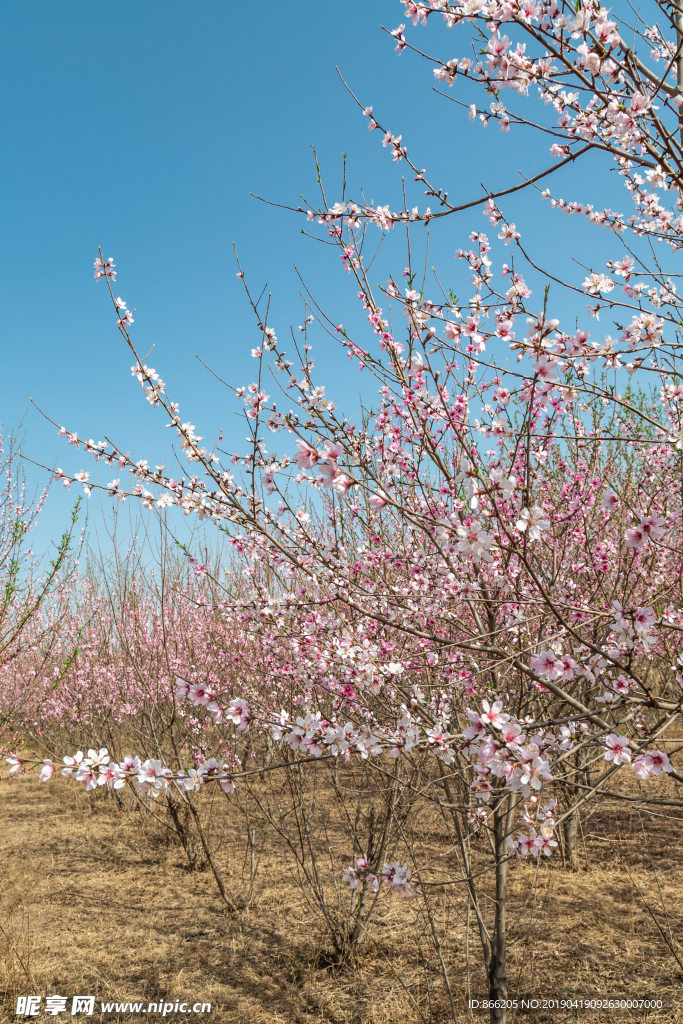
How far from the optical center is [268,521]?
3662 mm

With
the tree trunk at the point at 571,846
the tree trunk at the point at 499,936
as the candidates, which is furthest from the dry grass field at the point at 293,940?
the tree trunk at the point at 499,936

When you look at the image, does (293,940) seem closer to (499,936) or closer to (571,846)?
(499,936)

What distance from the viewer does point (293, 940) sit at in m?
4.64

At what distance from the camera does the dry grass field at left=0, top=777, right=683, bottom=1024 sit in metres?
3.83

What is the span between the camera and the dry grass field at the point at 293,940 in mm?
3834

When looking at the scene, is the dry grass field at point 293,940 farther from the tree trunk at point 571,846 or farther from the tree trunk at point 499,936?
the tree trunk at point 499,936

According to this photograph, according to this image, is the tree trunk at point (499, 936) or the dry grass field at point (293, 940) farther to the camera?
the dry grass field at point (293, 940)

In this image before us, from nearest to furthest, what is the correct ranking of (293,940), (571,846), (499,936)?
(499,936) → (293,940) → (571,846)

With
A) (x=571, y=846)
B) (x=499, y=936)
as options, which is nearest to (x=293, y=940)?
(x=499, y=936)

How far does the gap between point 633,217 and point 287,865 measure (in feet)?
22.0

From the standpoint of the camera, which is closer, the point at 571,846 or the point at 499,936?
the point at 499,936

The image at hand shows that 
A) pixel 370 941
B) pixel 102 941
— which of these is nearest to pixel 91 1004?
pixel 102 941

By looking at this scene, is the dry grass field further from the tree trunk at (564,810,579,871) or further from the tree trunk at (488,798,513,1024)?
the tree trunk at (488,798,513,1024)

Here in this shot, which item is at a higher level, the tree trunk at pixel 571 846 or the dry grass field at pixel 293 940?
the tree trunk at pixel 571 846
